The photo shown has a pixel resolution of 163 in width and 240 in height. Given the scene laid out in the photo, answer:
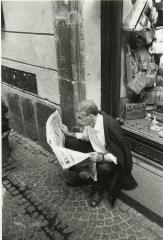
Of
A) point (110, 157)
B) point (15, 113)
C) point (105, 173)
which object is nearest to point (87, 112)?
point (110, 157)

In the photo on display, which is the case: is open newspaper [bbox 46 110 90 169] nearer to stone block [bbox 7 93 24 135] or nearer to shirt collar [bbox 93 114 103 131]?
shirt collar [bbox 93 114 103 131]

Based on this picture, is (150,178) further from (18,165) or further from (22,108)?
(22,108)

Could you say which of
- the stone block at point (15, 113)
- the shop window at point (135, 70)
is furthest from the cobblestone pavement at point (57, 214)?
the stone block at point (15, 113)

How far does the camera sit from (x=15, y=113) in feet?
19.5

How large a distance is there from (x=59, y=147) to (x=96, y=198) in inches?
44.1

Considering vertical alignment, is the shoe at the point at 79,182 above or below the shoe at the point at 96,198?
above

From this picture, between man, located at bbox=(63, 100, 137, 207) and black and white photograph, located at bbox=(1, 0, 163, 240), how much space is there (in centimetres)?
1

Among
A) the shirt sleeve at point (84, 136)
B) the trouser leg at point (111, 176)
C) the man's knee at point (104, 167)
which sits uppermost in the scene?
Result: the shirt sleeve at point (84, 136)

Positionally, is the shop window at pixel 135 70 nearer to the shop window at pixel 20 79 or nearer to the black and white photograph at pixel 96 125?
the black and white photograph at pixel 96 125

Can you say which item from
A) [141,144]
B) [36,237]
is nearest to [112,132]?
[141,144]

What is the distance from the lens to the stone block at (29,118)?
528 cm

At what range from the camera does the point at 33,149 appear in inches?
212

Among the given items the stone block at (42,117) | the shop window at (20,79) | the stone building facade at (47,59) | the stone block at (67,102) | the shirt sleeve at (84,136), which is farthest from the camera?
the shop window at (20,79)

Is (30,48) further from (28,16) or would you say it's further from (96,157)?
(96,157)
